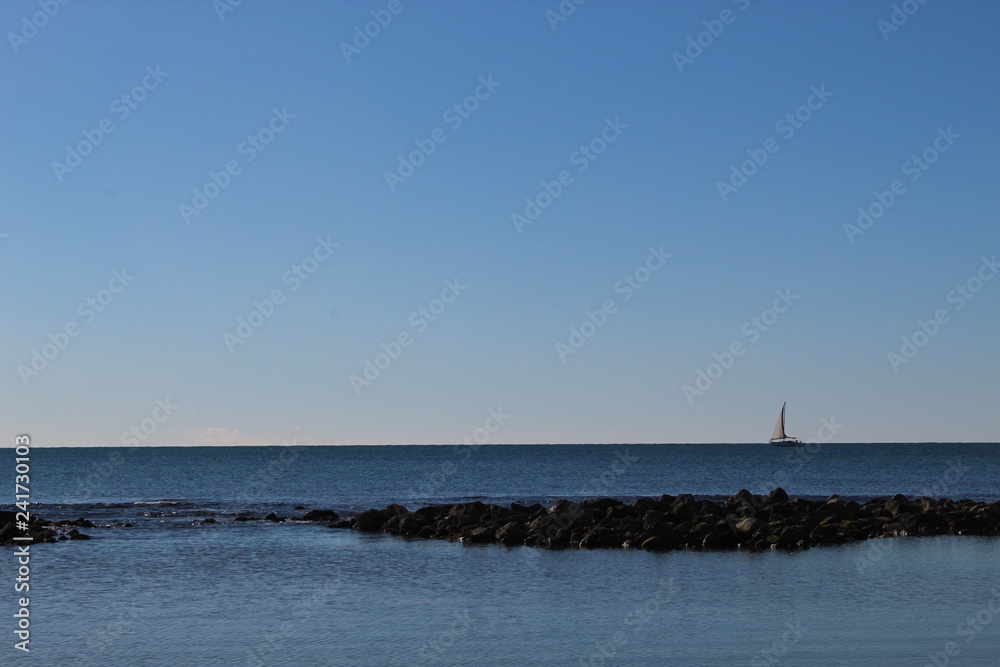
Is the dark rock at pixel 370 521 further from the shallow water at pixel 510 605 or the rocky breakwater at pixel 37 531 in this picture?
the rocky breakwater at pixel 37 531

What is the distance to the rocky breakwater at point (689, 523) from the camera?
39.6 meters

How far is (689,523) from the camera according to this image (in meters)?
42.4

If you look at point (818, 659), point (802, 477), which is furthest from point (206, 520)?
point (802, 477)

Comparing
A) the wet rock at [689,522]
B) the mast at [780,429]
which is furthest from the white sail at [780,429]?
the wet rock at [689,522]

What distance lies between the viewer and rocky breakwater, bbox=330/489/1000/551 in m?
39.6

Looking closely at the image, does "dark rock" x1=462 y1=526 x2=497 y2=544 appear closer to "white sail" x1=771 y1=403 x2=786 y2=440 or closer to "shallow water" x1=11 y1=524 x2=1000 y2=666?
"shallow water" x1=11 y1=524 x2=1000 y2=666

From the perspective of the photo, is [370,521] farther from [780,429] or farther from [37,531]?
[780,429]

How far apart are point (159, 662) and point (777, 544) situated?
25.4 m

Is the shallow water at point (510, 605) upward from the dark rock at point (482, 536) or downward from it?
downward

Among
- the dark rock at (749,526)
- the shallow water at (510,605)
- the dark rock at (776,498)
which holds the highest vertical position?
the dark rock at (776,498)

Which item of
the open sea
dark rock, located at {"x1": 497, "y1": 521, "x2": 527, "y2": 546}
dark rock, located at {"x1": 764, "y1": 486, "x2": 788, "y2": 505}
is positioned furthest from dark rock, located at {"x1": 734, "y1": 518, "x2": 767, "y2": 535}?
dark rock, located at {"x1": 764, "y1": 486, "x2": 788, "y2": 505}

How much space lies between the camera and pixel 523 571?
33.1 m

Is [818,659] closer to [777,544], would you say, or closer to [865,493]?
[777,544]

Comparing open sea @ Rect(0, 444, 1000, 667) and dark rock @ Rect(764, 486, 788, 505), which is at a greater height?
dark rock @ Rect(764, 486, 788, 505)
